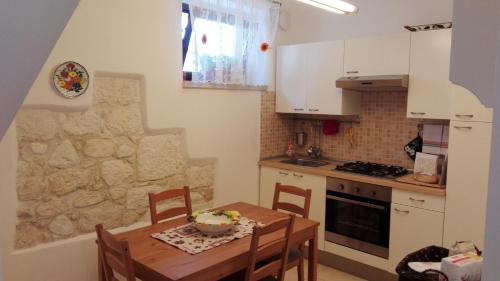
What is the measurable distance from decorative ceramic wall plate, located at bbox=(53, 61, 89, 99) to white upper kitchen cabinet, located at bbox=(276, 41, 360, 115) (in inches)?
79.9

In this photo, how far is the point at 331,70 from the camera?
3.65m

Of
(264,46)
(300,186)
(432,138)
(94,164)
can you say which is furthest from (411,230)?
(94,164)

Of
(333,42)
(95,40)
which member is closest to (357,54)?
(333,42)

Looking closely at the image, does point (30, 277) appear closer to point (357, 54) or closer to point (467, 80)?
point (467, 80)

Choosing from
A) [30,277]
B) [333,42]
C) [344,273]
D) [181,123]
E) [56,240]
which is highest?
[333,42]

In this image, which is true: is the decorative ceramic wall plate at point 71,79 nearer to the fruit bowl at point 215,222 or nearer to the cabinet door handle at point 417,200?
the fruit bowl at point 215,222

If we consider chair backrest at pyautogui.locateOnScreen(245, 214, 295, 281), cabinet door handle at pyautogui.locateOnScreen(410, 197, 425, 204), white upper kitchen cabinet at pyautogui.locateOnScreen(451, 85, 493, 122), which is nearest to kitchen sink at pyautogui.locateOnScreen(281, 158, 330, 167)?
cabinet door handle at pyautogui.locateOnScreen(410, 197, 425, 204)

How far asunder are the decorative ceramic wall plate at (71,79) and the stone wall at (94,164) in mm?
98

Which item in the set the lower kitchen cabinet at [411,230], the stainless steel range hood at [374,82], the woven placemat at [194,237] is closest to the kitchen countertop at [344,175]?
the lower kitchen cabinet at [411,230]

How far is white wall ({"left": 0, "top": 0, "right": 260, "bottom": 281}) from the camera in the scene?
2516 mm

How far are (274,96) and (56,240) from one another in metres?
2.48

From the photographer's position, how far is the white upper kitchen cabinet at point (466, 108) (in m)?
2.63

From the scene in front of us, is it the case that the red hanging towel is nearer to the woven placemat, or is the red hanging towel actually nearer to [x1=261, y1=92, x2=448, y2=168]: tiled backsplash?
[x1=261, y1=92, x2=448, y2=168]: tiled backsplash

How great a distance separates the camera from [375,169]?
3436 mm
